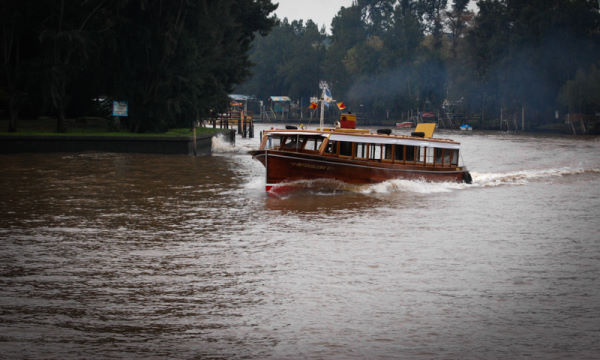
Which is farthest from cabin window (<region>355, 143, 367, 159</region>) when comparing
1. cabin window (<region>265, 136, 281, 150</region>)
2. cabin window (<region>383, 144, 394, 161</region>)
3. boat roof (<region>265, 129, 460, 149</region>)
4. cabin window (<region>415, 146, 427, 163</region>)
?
cabin window (<region>265, 136, 281, 150</region>)

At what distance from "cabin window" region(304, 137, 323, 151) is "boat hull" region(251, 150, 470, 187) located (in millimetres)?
1208

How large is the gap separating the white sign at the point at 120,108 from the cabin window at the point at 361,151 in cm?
2352

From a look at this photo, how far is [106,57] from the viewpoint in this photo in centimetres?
4647

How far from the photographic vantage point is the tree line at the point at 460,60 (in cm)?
11138

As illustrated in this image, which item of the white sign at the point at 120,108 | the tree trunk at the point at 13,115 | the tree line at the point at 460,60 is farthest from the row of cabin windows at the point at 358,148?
the tree line at the point at 460,60

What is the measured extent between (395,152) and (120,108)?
2372 centimetres

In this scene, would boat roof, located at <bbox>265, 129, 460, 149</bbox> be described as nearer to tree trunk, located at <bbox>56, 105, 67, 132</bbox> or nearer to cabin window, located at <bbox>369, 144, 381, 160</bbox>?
cabin window, located at <bbox>369, 144, 381, 160</bbox>

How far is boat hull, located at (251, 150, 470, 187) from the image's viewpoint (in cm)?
2570

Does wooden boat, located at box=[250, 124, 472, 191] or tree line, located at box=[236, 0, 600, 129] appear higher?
tree line, located at box=[236, 0, 600, 129]

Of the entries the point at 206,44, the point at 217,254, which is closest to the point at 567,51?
the point at 206,44

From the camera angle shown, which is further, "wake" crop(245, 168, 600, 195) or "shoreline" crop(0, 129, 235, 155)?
"shoreline" crop(0, 129, 235, 155)

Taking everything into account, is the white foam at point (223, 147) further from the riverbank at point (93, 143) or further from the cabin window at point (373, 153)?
the cabin window at point (373, 153)

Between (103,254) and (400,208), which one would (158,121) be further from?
(103,254)

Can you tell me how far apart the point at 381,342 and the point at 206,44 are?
4735cm
